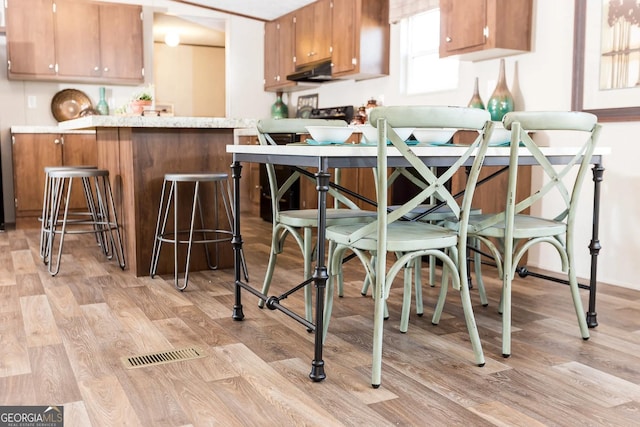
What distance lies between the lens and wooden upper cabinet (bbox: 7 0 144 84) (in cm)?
583

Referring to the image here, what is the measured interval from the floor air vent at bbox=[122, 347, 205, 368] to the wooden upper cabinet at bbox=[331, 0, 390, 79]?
11.5ft

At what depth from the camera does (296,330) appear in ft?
8.47

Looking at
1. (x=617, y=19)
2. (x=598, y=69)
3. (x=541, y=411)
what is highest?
(x=617, y=19)

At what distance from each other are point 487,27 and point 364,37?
5.13ft

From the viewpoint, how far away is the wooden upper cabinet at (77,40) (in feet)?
19.1

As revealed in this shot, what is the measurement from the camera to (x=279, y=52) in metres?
6.81

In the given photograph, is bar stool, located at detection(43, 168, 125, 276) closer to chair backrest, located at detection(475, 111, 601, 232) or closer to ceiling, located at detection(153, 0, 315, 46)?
chair backrest, located at detection(475, 111, 601, 232)

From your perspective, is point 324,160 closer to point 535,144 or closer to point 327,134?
point 327,134

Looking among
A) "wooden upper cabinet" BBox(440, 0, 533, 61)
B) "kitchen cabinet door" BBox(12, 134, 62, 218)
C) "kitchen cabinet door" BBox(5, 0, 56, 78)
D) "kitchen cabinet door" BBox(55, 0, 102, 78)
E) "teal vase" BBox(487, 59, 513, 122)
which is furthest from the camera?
"kitchen cabinet door" BBox(55, 0, 102, 78)

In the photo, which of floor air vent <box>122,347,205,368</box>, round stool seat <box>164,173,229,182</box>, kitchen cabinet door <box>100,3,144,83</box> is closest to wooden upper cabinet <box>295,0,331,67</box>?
kitchen cabinet door <box>100,3,144,83</box>

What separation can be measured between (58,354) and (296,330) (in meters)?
0.91

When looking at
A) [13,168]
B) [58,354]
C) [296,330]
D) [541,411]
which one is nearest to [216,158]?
[296,330]

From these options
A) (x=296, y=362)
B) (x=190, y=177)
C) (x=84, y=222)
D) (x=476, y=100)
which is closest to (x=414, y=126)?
(x=296, y=362)

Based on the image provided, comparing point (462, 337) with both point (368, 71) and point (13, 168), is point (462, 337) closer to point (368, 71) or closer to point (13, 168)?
point (368, 71)
